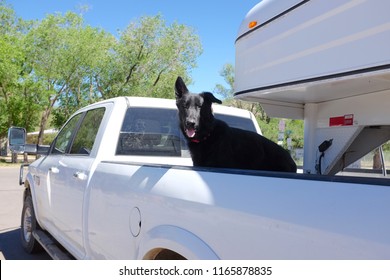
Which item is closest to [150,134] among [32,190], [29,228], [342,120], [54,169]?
[54,169]

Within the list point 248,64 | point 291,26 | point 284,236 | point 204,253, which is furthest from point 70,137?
point 284,236

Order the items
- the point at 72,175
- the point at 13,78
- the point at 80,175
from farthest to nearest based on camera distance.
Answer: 1. the point at 13,78
2. the point at 72,175
3. the point at 80,175

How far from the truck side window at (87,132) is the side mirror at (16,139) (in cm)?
141

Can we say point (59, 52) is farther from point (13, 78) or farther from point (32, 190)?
point (32, 190)

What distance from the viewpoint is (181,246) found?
6.75 ft

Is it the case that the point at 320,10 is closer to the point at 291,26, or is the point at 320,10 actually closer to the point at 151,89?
the point at 291,26

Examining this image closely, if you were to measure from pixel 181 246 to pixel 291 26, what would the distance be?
194 cm

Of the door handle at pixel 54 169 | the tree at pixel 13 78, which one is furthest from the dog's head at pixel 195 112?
the tree at pixel 13 78

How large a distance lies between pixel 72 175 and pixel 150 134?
3.09ft

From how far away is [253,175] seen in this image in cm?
185

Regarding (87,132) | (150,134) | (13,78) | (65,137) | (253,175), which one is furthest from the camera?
(13,78)

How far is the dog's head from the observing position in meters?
3.65

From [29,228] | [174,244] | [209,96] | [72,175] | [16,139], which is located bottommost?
[29,228]

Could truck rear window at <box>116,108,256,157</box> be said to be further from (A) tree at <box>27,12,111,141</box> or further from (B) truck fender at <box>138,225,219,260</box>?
(A) tree at <box>27,12,111,141</box>
